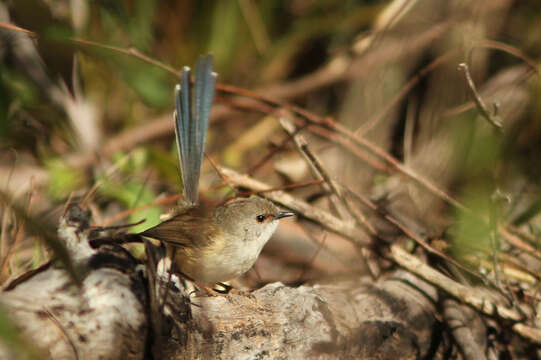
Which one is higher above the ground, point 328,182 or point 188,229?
point 328,182

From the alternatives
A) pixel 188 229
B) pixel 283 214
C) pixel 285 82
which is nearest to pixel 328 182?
pixel 283 214

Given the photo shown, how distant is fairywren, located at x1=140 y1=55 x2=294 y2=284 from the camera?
234 cm

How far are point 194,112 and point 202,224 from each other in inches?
22.5

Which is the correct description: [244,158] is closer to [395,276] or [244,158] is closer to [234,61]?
[234,61]

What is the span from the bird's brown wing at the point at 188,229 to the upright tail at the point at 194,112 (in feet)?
0.83

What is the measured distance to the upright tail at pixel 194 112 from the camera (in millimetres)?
2340

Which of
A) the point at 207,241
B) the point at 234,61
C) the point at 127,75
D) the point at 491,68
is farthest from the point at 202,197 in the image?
the point at 491,68

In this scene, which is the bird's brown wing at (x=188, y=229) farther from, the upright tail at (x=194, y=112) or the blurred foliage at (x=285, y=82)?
the blurred foliage at (x=285, y=82)

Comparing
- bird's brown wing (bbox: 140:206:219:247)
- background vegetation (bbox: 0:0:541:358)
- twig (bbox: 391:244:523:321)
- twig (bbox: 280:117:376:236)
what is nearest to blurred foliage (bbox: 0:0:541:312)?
background vegetation (bbox: 0:0:541:358)

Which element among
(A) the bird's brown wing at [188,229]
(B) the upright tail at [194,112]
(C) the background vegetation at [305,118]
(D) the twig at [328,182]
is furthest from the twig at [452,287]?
(B) the upright tail at [194,112]

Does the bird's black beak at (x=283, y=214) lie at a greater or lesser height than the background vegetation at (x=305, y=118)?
lesser

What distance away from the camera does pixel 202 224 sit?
Answer: 2486mm

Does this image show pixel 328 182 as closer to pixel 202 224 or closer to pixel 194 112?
pixel 202 224

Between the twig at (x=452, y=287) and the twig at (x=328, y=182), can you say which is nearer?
the twig at (x=452, y=287)
